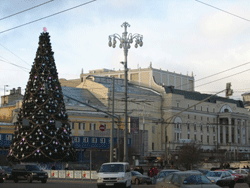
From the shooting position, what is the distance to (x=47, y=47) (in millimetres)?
48031

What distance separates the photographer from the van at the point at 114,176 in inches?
1089

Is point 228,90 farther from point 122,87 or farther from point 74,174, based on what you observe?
point 122,87

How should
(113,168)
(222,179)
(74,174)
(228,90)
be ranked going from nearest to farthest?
(113,168) < (228,90) < (222,179) < (74,174)

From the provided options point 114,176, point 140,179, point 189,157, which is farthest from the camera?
point 189,157

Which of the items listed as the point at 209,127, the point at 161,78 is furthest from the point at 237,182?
the point at 161,78

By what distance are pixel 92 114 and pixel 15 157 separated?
4959cm

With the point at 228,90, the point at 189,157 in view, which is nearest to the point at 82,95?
the point at 189,157

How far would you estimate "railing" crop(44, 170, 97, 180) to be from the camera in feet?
150

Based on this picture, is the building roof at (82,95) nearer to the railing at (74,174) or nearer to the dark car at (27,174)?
the railing at (74,174)

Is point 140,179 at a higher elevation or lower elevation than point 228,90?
lower

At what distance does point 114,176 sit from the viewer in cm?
2775

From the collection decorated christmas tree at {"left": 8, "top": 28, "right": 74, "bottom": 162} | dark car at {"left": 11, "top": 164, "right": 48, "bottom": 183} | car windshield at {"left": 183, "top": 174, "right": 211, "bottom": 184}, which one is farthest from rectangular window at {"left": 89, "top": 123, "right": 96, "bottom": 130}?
car windshield at {"left": 183, "top": 174, "right": 211, "bottom": 184}

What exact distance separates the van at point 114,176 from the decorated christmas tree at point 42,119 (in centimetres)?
1939

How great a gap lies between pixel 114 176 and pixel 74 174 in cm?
2028
